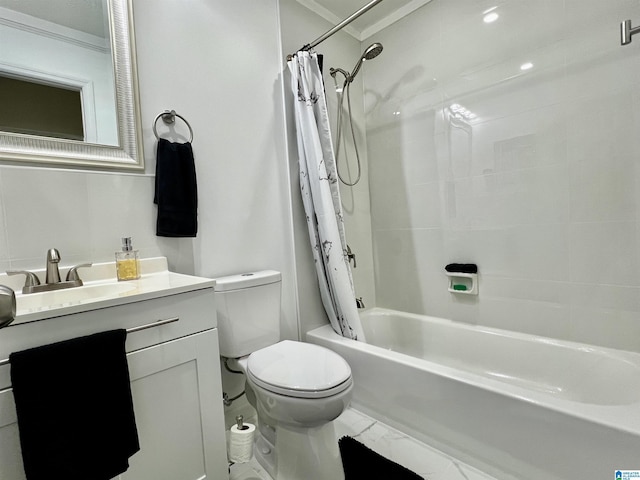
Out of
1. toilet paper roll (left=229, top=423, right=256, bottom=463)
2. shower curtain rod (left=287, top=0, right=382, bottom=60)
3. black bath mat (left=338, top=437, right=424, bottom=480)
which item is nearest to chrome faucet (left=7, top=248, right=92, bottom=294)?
toilet paper roll (left=229, top=423, right=256, bottom=463)

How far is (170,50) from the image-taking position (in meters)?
1.41

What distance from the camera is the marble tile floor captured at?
1.25 metres

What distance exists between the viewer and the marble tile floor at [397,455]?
1246mm

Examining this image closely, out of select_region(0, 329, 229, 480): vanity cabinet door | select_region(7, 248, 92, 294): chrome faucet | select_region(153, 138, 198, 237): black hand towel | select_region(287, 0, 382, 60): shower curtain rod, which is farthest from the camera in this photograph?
select_region(287, 0, 382, 60): shower curtain rod

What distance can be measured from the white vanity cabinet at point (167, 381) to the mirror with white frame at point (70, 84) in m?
0.70

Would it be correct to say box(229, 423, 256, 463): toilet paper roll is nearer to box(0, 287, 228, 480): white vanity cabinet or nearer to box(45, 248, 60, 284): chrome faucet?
box(0, 287, 228, 480): white vanity cabinet

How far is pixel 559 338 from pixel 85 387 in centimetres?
202

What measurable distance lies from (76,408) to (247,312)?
2.39 ft

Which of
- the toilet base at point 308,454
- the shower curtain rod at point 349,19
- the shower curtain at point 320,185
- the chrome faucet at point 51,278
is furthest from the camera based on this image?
the shower curtain at point 320,185

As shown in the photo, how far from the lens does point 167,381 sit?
0.94 metres

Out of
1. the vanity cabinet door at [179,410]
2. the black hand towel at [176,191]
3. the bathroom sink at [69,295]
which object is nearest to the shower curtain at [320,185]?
the black hand towel at [176,191]

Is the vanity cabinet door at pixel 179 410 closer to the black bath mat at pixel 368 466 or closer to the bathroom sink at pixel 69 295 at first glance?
the bathroom sink at pixel 69 295

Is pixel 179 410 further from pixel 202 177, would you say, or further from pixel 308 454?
pixel 202 177

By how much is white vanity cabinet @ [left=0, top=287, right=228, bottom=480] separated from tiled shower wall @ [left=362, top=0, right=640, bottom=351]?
59.9 inches
